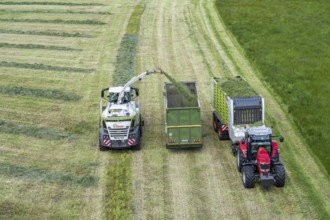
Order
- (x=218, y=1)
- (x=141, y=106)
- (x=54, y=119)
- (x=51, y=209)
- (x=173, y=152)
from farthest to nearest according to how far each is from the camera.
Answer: (x=218, y=1), (x=141, y=106), (x=54, y=119), (x=173, y=152), (x=51, y=209)

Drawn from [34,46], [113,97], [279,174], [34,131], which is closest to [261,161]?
[279,174]

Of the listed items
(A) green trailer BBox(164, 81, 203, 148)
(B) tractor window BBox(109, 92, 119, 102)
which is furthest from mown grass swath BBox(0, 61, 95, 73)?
(A) green trailer BBox(164, 81, 203, 148)

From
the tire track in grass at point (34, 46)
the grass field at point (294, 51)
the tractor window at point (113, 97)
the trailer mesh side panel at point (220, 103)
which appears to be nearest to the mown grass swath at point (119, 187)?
the tractor window at point (113, 97)

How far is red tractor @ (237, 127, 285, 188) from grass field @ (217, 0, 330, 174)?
146 inches

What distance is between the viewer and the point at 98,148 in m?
26.7

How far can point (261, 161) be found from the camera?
21312 mm

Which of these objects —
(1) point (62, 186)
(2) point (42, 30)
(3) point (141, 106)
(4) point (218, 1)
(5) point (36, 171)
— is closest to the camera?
(1) point (62, 186)

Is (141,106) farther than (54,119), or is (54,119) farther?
(141,106)

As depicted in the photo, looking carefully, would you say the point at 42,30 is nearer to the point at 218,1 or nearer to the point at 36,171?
the point at 218,1

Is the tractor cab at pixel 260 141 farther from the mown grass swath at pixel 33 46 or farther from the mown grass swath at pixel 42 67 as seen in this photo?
the mown grass swath at pixel 33 46

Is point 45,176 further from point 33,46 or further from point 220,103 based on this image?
point 33,46

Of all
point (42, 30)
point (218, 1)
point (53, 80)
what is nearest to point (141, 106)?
point (53, 80)

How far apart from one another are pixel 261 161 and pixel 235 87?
679 cm

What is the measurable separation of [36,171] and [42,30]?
33491 millimetres
